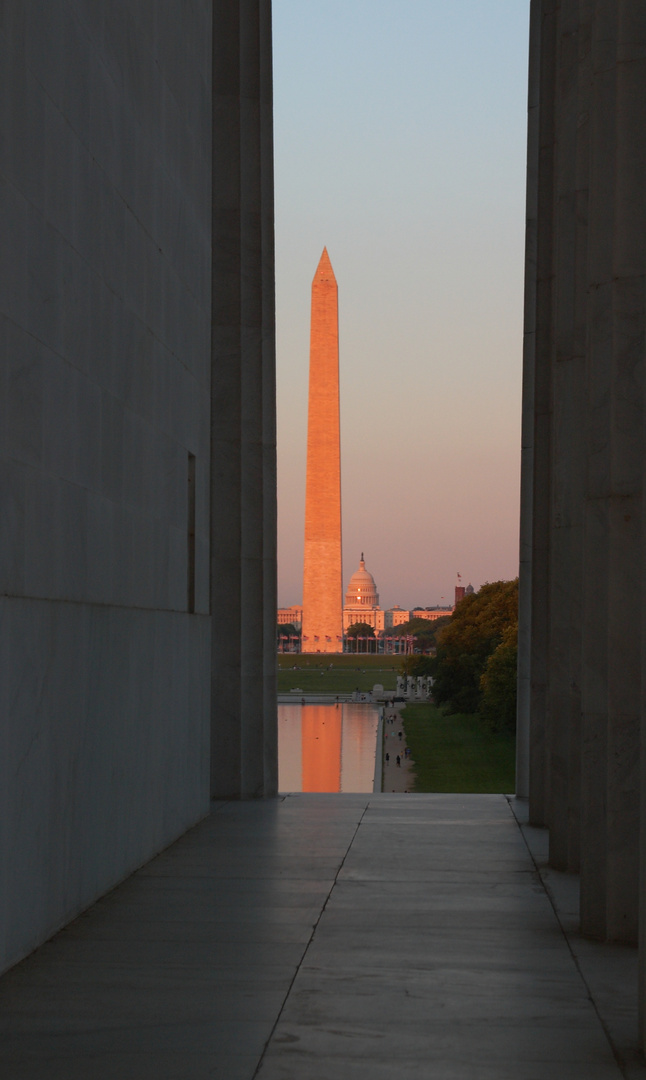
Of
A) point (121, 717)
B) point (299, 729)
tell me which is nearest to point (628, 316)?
point (121, 717)

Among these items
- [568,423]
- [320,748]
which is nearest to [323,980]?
[568,423]

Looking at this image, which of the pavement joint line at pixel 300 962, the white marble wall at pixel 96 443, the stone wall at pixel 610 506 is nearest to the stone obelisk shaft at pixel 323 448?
the white marble wall at pixel 96 443

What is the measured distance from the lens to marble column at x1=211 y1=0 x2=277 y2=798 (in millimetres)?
25906

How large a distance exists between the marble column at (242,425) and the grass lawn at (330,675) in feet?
327

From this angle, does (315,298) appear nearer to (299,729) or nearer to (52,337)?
(299,729)

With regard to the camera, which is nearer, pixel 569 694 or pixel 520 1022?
pixel 520 1022

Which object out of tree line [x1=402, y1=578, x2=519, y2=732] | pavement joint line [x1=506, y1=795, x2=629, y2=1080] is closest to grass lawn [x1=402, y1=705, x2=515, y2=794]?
tree line [x1=402, y1=578, x2=519, y2=732]

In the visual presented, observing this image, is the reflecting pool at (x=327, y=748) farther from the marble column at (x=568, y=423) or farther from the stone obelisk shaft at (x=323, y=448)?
the marble column at (x=568, y=423)

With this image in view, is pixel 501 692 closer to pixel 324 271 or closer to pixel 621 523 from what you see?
pixel 621 523

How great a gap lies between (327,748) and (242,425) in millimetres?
43241

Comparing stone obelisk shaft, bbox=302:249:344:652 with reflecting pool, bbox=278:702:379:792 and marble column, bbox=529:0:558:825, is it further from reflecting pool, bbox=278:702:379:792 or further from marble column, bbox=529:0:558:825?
marble column, bbox=529:0:558:825

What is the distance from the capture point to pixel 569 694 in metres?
17.3

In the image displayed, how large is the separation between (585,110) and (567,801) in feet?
27.7

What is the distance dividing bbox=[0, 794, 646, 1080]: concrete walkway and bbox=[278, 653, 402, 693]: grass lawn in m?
109
